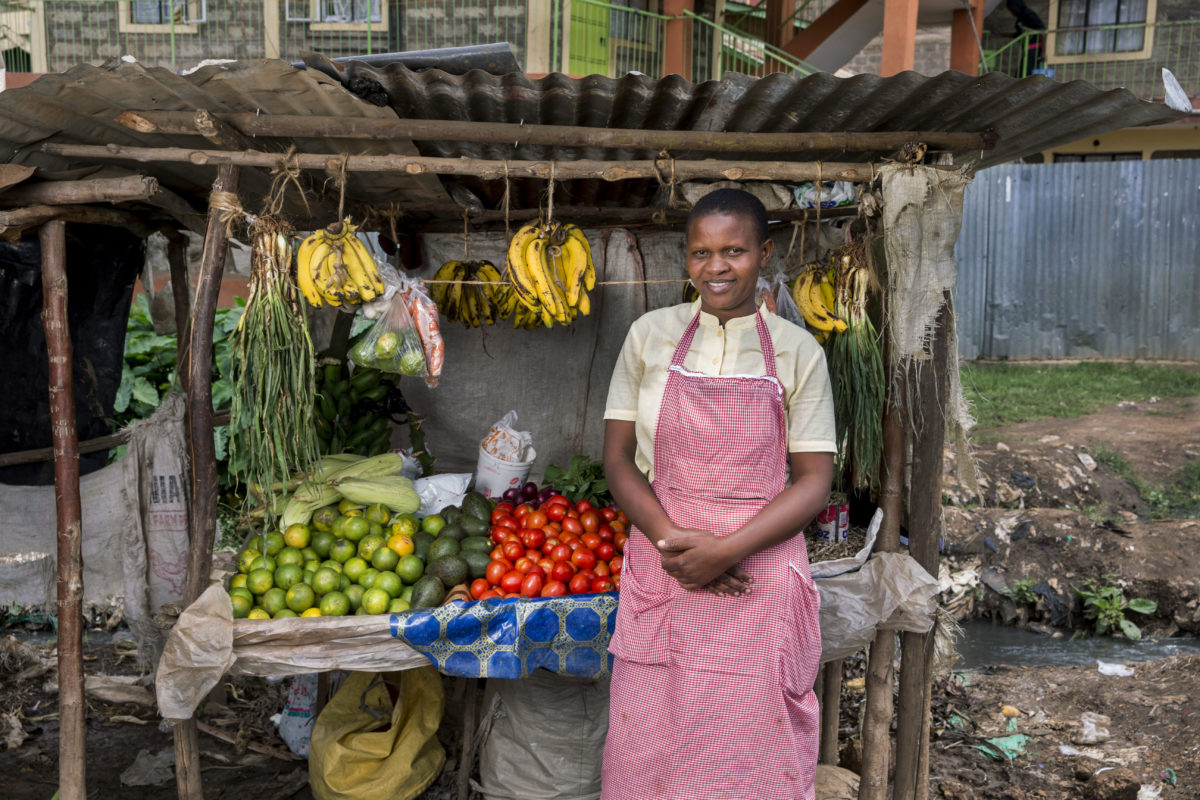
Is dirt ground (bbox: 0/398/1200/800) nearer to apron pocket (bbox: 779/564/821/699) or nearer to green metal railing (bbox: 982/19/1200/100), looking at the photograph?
apron pocket (bbox: 779/564/821/699)

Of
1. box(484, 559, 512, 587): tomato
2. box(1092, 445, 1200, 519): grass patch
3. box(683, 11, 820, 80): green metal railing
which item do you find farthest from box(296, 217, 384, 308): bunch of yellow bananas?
box(683, 11, 820, 80): green metal railing

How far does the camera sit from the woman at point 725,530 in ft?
7.88

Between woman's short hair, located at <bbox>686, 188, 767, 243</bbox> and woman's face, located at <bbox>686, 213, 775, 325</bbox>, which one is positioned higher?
woman's short hair, located at <bbox>686, 188, 767, 243</bbox>

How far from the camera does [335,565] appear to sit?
3.34 metres

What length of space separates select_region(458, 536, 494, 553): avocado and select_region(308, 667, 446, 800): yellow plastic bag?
2.48 feet

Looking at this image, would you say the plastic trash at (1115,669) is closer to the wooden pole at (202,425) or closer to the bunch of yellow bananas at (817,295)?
the bunch of yellow bananas at (817,295)

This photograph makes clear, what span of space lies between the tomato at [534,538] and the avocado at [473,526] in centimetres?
17

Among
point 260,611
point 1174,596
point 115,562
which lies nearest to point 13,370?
point 115,562

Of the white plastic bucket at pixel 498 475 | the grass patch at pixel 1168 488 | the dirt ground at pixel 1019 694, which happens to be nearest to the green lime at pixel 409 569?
the white plastic bucket at pixel 498 475

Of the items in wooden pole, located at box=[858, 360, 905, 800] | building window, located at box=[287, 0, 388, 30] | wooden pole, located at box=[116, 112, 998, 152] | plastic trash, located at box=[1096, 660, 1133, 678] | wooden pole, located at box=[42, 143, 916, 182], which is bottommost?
plastic trash, located at box=[1096, 660, 1133, 678]

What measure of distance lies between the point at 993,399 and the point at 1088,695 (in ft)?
18.4

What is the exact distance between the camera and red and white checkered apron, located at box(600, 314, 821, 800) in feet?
7.93

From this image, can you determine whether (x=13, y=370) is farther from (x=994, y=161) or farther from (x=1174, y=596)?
(x=1174, y=596)

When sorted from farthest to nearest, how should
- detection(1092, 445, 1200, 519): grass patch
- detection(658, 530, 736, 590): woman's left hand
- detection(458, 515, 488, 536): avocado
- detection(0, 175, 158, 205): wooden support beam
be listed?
1. detection(1092, 445, 1200, 519): grass patch
2. detection(458, 515, 488, 536): avocado
3. detection(0, 175, 158, 205): wooden support beam
4. detection(658, 530, 736, 590): woman's left hand
